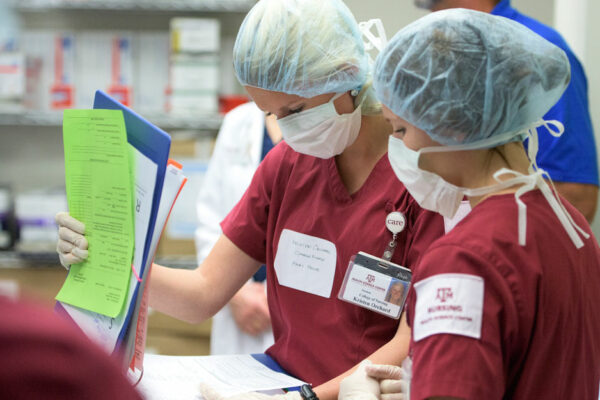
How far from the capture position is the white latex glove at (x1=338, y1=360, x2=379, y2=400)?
1.01 metres

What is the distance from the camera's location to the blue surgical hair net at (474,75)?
2.95 ft

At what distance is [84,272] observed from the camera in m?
1.22

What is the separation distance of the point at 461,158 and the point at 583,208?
1.14m

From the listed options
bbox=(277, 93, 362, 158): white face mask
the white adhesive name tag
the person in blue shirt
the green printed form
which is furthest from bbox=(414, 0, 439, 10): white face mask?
the green printed form

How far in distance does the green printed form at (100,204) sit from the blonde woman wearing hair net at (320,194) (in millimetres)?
51

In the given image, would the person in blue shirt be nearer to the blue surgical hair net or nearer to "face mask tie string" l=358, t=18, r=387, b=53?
"face mask tie string" l=358, t=18, r=387, b=53

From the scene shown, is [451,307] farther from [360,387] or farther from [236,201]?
[236,201]

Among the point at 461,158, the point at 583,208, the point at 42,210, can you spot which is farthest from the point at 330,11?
the point at 42,210

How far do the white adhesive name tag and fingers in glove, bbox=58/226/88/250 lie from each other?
38 cm

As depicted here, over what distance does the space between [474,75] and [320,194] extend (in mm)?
515

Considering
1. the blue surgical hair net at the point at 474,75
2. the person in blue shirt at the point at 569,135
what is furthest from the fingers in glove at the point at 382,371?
the person in blue shirt at the point at 569,135

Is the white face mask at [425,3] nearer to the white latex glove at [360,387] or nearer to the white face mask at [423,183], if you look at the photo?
the white face mask at [423,183]

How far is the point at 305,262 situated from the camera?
1316 mm

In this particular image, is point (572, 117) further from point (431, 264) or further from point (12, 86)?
point (12, 86)
